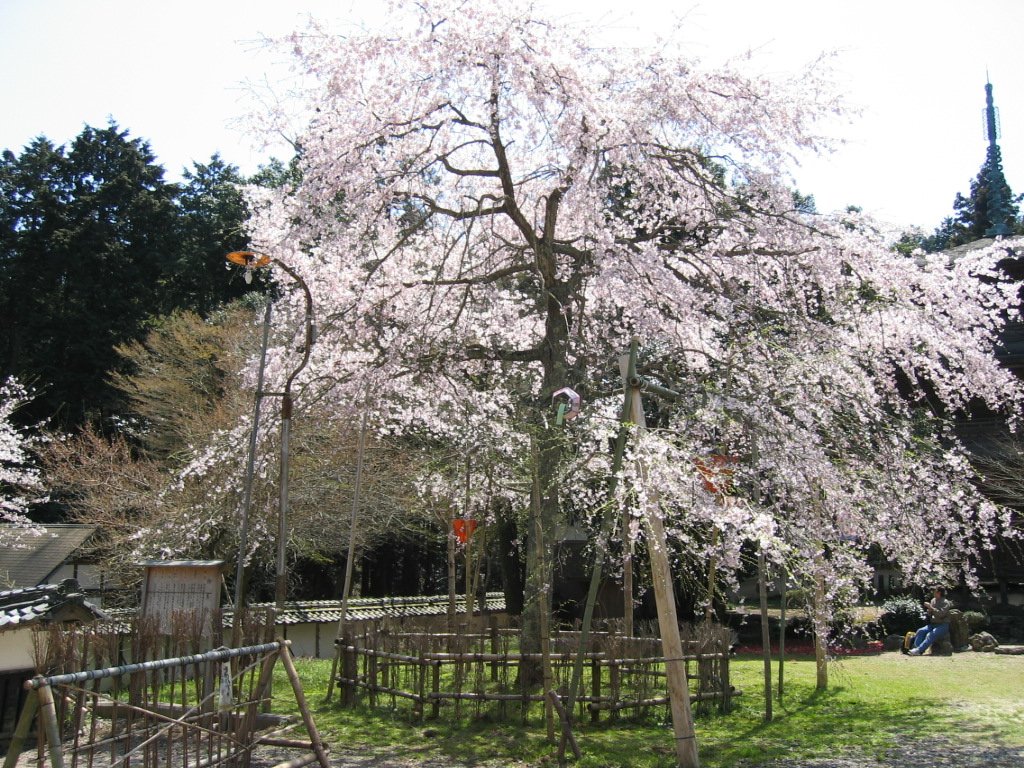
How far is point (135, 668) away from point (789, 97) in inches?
342

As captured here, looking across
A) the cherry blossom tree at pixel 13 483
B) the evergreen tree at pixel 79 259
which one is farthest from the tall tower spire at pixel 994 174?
the cherry blossom tree at pixel 13 483

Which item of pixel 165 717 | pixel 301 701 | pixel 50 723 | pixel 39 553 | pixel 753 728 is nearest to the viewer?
pixel 50 723

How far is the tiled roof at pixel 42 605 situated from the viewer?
26.8ft

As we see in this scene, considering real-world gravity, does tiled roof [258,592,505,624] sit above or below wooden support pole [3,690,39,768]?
above

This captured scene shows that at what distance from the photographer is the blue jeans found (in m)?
14.8

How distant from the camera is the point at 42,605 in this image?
27.9ft

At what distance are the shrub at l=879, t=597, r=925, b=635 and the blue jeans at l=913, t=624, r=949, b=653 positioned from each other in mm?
1780

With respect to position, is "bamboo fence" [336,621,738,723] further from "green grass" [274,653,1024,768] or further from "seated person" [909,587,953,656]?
"seated person" [909,587,953,656]

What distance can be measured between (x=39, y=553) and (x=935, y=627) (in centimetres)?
1563

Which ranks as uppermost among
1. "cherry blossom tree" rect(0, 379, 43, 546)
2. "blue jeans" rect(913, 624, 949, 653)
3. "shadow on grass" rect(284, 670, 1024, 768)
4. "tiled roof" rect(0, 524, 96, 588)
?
"cherry blossom tree" rect(0, 379, 43, 546)

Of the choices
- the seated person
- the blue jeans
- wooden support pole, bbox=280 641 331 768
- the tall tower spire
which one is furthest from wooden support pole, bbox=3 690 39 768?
the tall tower spire

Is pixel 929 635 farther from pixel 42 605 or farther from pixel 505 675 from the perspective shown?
→ pixel 42 605

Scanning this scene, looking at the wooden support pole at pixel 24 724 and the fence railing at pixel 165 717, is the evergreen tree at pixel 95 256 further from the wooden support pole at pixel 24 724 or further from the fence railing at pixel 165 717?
the wooden support pole at pixel 24 724

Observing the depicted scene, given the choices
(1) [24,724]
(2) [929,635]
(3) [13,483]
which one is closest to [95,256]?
(3) [13,483]
